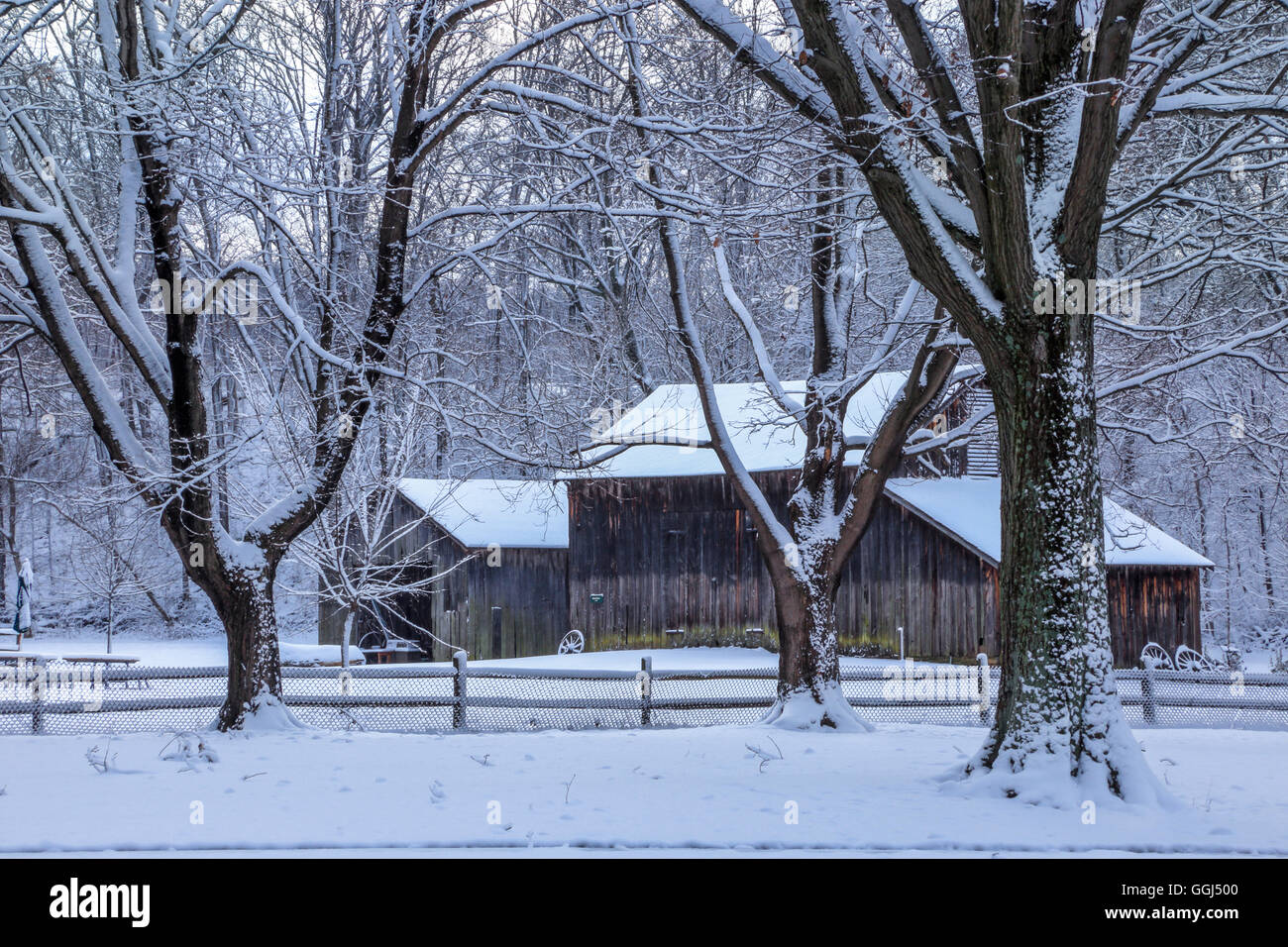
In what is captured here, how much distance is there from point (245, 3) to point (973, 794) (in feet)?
34.5

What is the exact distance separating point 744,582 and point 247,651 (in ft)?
50.2

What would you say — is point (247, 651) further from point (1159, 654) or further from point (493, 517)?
point (1159, 654)

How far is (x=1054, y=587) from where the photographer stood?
8.48 m

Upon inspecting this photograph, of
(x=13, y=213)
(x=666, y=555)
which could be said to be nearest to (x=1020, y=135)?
(x=13, y=213)

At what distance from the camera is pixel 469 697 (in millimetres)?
15008

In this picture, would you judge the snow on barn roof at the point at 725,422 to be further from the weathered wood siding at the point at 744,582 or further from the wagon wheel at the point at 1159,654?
the wagon wheel at the point at 1159,654

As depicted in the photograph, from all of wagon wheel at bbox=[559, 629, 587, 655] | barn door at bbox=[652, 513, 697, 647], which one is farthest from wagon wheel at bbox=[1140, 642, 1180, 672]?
wagon wheel at bbox=[559, 629, 587, 655]

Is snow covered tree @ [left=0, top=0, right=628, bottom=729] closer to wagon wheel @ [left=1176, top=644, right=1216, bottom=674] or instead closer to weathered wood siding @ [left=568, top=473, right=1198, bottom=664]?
weathered wood siding @ [left=568, top=473, right=1198, bottom=664]

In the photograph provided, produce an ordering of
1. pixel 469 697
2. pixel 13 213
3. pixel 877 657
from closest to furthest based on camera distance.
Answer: pixel 13 213 < pixel 469 697 < pixel 877 657

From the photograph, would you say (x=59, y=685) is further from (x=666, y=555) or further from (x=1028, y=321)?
(x=1028, y=321)

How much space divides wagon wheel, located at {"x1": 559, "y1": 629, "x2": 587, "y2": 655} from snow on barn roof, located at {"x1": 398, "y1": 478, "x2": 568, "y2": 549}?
2946 millimetres

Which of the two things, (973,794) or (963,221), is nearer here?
(973,794)

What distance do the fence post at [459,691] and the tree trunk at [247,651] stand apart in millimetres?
2680

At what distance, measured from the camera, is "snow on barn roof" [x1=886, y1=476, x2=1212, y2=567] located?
75.4 feet
